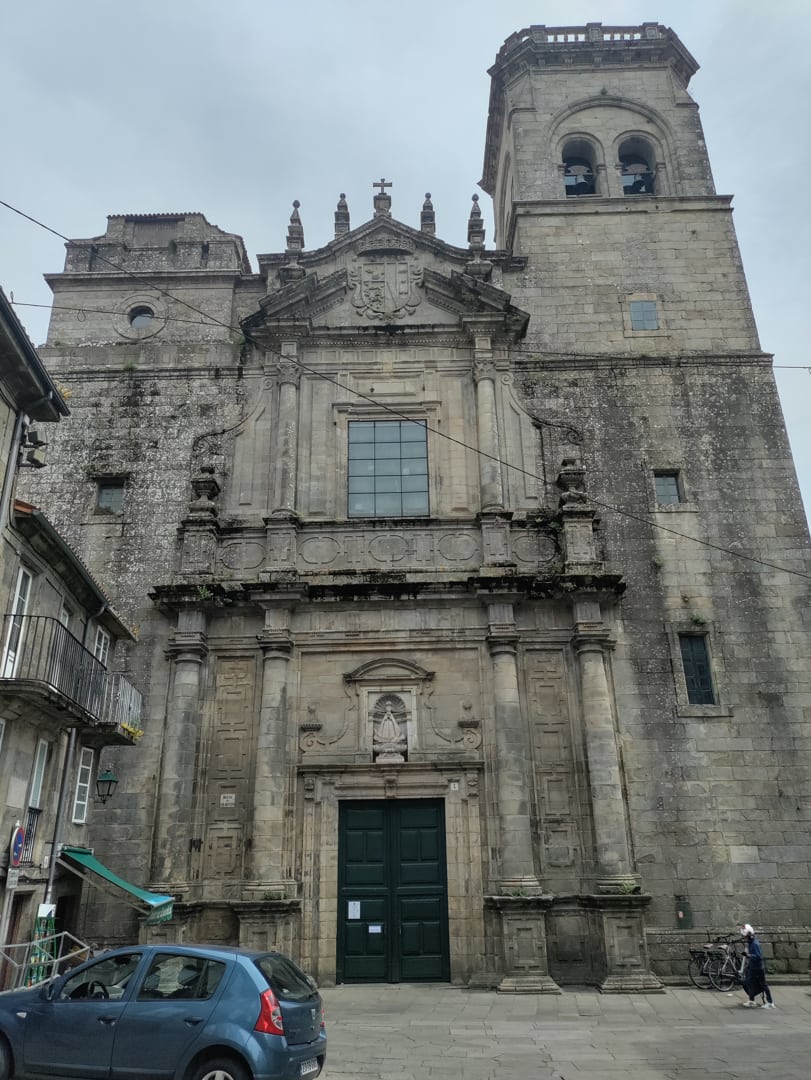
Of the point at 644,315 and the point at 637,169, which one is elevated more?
the point at 637,169

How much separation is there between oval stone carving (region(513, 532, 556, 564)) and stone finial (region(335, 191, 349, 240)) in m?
8.72

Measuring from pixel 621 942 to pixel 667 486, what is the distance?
8.80 meters

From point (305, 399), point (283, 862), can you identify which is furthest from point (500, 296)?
point (283, 862)

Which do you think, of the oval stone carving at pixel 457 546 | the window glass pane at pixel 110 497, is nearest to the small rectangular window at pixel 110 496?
the window glass pane at pixel 110 497

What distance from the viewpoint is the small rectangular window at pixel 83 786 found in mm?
13938

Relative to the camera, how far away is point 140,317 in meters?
19.7

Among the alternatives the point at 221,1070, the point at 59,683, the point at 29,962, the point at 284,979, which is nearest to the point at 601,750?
the point at 284,979

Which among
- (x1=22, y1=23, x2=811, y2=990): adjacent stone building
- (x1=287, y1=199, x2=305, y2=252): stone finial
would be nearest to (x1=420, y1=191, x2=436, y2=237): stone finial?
(x1=22, y1=23, x2=811, y2=990): adjacent stone building

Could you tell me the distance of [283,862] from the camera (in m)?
14.6

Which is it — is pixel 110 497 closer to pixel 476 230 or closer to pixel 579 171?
pixel 476 230

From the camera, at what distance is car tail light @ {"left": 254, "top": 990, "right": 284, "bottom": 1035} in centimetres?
704

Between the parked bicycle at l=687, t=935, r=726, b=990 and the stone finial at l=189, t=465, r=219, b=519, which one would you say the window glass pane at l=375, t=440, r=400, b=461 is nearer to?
the stone finial at l=189, t=465, r=219, b=519

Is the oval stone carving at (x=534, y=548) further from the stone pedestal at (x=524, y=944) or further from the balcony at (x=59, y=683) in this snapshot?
the balcony at (x=59, y=683)

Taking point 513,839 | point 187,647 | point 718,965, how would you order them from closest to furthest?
point 718,965 < point 513,839 < point 187,647
